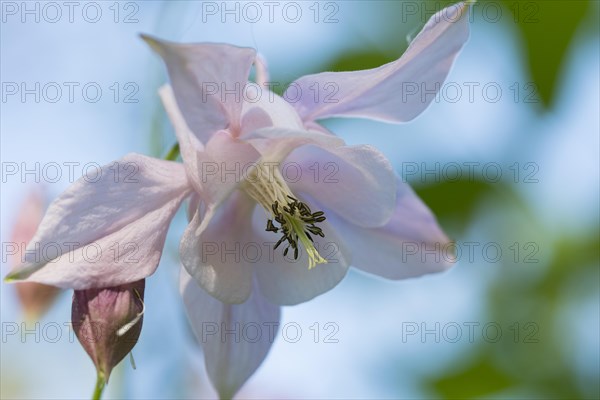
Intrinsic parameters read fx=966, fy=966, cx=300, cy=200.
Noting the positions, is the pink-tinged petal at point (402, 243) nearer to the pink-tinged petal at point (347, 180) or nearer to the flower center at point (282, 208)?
the pink-tinged petal at point (347, 180)

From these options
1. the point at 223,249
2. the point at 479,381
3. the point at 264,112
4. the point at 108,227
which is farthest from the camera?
the point at 479,381

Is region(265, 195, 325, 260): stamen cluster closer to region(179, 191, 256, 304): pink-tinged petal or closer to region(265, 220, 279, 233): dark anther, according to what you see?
region(265, 220, 279, 233): dark anther

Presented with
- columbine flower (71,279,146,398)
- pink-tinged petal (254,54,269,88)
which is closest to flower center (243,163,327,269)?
pink-tinged petal (254,54,269,88)

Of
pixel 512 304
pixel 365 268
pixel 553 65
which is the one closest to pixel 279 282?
pixel 365 268

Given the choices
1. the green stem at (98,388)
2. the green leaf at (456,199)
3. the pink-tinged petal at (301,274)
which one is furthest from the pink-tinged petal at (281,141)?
the green leaf at (456,199)

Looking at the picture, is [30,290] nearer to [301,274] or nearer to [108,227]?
[108,227]

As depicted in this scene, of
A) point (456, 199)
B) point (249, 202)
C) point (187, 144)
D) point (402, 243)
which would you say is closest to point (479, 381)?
point (456, 199)
